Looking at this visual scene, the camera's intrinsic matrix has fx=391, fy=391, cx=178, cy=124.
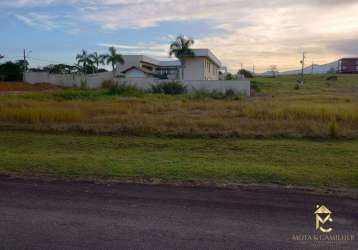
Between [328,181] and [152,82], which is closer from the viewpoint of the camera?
[328,181]

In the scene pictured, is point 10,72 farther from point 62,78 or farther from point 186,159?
point 186,159

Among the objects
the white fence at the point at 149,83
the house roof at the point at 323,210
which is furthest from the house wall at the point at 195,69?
the house roof at the point at 323,210

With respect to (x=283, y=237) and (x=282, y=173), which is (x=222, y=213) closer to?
(x=283, y=237)

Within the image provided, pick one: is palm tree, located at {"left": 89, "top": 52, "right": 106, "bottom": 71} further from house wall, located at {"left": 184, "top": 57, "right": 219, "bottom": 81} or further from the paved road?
the paved road

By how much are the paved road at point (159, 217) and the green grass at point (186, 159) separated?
105 centimetres

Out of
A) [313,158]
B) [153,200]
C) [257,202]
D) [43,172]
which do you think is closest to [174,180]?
[153,200]

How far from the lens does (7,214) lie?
16.3ft

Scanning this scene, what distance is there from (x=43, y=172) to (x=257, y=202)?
13.8ft

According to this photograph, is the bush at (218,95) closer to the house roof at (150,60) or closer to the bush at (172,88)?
the bush at (172,88)

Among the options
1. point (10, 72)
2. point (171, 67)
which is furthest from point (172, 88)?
point (10, 72)

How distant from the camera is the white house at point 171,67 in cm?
5531

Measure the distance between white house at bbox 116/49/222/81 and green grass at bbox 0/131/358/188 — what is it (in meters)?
43.6

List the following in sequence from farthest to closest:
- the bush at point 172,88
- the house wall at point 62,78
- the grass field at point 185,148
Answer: the house wall at point 62,78 → the bush at point 172,88 → the grass field at point 185,148

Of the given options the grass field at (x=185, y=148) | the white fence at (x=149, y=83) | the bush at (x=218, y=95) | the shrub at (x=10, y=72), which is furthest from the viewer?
the shrub at (x=10, y=72)
